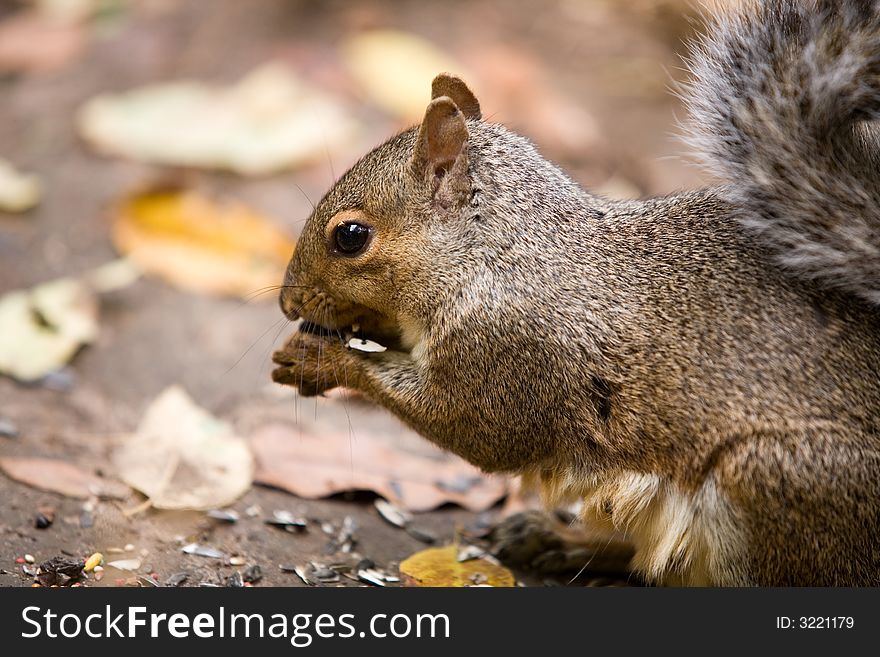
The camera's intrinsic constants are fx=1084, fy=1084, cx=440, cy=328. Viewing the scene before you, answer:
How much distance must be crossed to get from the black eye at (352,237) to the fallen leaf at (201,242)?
50.6 inches

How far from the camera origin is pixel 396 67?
5066 mm

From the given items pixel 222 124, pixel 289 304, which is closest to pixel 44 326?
pixel 289 304

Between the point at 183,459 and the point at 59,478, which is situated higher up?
the point at 183,459

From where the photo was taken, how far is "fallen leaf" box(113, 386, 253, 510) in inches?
114

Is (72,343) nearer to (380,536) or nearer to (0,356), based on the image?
(0,356)

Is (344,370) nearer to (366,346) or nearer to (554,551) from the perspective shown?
(366,346)

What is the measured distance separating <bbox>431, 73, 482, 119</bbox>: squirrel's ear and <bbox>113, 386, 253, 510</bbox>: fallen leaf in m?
1.16

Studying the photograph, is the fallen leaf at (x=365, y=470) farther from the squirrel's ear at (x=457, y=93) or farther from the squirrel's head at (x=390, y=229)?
the squirrel's ear at (x=457, y=93)

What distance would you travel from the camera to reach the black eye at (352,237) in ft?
8.82

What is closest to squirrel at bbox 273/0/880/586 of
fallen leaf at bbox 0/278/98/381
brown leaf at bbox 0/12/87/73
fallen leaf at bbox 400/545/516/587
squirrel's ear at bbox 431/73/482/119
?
squirrel's ear at bbox 431/73/482/119

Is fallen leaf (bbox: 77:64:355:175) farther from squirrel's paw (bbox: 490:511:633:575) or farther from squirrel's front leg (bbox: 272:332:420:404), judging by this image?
squirrel's paw (bbox: 490:511:633:575)

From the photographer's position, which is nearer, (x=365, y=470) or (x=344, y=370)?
(x=344, y=370)

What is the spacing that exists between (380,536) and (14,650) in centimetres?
104

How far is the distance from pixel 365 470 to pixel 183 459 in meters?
0.54
